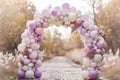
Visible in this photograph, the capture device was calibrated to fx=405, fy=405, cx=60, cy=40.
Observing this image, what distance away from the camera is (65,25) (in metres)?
7.76

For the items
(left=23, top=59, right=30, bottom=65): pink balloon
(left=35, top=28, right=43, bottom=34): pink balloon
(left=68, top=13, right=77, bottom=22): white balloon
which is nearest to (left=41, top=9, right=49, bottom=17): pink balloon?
(left=35, top=28, right=43, bottom=34): pink balloon

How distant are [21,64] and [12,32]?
8.80 feet

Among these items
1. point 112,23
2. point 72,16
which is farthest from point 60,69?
point 72,16

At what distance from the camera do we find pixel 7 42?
10.3 meters

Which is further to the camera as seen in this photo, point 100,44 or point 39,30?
point 39,30

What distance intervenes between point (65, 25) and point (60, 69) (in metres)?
4.15

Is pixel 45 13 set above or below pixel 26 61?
above

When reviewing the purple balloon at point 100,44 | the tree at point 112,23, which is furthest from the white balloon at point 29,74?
the tree at point 112,23

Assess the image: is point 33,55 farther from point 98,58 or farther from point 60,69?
point 60,69

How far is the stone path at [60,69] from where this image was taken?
30.1 ft

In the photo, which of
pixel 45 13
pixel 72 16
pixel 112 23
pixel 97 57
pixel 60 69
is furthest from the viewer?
pixel 112 23

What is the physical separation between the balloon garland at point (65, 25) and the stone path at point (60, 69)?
32.6 inches

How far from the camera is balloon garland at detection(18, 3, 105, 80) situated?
298 inches

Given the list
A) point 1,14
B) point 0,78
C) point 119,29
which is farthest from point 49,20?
point 119,29
